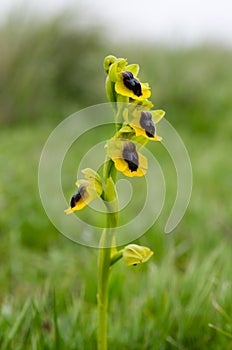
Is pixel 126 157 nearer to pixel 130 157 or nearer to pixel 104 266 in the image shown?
pixel 130 157

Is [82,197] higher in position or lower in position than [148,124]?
lower

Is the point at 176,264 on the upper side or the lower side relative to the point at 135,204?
lower

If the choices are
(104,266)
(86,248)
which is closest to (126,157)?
(104,266)

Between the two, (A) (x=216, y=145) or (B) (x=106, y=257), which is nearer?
(B) (x=106, y=257)

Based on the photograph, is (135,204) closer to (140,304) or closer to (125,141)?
(140,304)

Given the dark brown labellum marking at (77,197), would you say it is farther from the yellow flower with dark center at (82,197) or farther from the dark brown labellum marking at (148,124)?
the dark brown labellum marking at (148,124)

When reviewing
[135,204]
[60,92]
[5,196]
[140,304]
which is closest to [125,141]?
[140,304]
